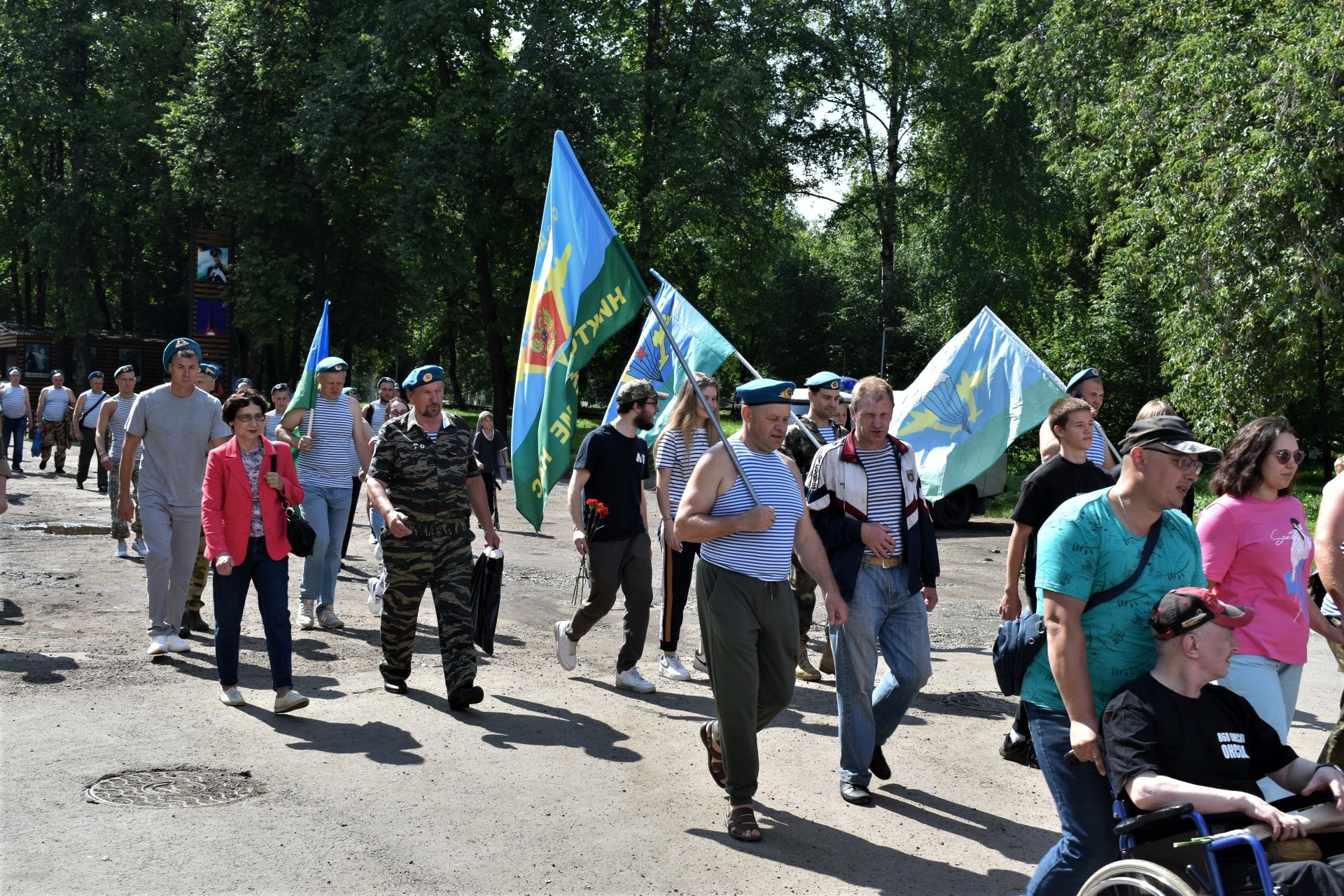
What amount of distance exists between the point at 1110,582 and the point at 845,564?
2074 millimetres

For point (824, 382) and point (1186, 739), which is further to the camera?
point (824, 382)

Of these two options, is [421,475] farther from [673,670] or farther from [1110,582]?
[1110,582]

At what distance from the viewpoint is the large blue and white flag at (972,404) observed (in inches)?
363

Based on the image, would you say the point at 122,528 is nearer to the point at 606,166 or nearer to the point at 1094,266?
the point at 606,166

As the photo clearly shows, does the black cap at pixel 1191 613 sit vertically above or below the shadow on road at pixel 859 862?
above

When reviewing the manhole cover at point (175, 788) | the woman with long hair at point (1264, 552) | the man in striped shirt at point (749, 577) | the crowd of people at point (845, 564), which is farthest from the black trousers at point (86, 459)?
the woman with long hair at point (1264, 552)

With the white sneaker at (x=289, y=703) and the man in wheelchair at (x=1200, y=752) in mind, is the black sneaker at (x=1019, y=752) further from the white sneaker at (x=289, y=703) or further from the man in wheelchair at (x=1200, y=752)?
the white sneaker at (x=289, y=703)

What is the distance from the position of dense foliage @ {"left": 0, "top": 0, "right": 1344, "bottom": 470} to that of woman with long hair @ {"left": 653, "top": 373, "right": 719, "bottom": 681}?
13.4 metres

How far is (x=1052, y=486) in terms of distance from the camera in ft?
21.1

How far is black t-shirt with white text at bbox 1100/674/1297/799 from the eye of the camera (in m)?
3.43

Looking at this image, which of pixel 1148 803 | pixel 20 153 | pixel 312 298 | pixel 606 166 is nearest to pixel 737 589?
pixel 1148 803

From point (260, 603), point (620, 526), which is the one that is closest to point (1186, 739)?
point (620, 526)

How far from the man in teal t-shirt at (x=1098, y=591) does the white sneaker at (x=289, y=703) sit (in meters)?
4.24

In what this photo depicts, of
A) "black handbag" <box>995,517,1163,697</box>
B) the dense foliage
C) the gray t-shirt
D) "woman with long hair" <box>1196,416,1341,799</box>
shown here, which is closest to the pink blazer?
the gray t-shirt
